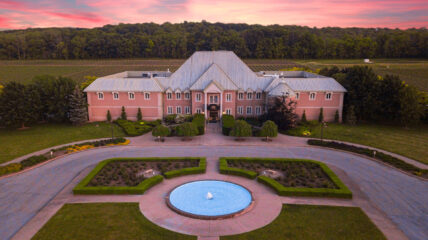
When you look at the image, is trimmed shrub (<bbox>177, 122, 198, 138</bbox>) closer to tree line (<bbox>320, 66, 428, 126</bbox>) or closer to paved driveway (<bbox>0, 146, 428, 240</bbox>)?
paved driveway (<bbox>0, 146, 428, 240</bbox>)

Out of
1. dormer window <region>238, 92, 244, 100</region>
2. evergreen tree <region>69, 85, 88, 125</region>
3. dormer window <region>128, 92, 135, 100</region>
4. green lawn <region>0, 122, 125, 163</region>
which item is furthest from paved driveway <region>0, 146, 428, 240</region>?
dormer window <region>238, 92, 244, 100</region>

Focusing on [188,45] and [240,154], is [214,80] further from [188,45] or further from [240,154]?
[188,45]

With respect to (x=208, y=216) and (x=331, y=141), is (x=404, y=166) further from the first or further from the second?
(x=208, y=216)

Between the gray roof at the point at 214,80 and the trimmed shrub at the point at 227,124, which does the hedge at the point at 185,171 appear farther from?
the gray roof at the point at 214,80

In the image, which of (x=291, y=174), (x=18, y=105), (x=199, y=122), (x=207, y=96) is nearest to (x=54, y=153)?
(x=18, y=105)

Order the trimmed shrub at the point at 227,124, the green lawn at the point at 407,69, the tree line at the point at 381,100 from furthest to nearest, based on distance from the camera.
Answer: the green lawn at the point at 407,69, the tree line at the point at 381,100, the trimmed shrub at the point at 227,124

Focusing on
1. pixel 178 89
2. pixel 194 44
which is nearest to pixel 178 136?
pixel 178 89

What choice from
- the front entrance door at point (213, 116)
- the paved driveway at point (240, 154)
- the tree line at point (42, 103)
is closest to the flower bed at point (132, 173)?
the paved driveway at point (240, 154)
